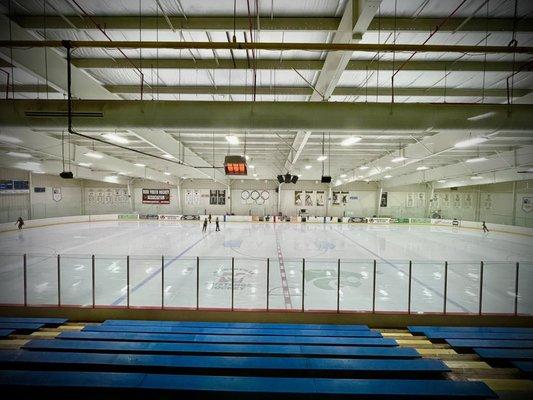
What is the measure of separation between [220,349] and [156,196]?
34.0 metres

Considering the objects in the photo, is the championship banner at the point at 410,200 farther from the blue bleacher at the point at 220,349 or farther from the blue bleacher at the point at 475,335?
the blue bleacher at the point at 220,349

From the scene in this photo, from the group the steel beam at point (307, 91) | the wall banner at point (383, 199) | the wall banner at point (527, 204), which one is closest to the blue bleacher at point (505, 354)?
the steel beam at point (307, 91)

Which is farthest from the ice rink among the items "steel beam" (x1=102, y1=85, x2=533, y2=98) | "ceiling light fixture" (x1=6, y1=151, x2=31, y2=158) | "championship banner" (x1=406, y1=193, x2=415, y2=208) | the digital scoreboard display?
"championship banner" (x1=406, y1=193, x2=415, y2=208)

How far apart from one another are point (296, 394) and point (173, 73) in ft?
27.5

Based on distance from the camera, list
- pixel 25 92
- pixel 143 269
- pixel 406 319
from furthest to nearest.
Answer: pixel 143 269 → pixel 25 92 → pixel 406 319

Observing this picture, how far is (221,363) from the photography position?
11.1ft

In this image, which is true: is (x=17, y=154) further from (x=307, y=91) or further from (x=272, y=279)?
(x=307, y=91)

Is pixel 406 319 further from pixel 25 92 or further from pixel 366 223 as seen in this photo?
pixel 366 223

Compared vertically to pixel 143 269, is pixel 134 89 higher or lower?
higher

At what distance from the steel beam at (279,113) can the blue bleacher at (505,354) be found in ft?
15.9

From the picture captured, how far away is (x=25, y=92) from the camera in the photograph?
8805mm

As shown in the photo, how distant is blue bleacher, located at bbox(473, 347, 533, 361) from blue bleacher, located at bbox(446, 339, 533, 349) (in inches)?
6.1

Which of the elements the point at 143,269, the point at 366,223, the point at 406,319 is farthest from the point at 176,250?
the point at 366,223

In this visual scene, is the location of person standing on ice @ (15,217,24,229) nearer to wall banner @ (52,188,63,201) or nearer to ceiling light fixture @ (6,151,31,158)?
wall banner @ (52,188,63,201)
